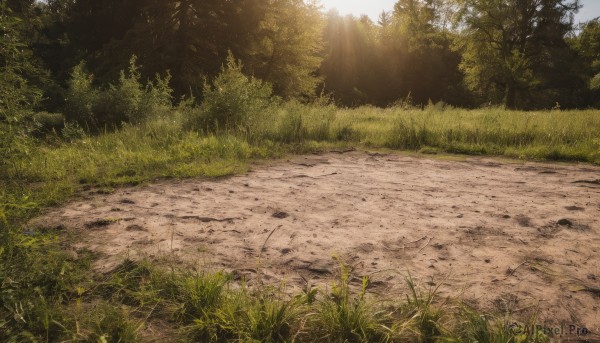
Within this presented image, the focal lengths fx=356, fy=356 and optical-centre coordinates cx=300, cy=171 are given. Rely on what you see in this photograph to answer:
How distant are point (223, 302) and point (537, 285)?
198 cm

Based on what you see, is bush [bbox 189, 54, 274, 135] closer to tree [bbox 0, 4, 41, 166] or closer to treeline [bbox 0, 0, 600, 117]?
treeline [bbox 0, 0, 600, 117]

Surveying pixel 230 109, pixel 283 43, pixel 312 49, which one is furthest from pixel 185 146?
pixel 312 49

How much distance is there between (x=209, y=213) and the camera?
3.59 meters

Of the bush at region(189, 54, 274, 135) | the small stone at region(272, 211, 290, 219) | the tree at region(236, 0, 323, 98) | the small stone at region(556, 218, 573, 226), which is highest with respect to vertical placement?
the tree at region(236, 0, 323, 98)

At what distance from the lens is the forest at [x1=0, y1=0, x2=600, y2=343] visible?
1876 millimetres

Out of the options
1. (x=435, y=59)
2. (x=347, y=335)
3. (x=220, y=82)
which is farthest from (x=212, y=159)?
(x=435, y=59)

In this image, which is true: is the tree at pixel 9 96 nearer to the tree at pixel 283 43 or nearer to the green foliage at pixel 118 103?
A: the green foliage at pixel 118 103

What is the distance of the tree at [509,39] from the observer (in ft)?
92.7

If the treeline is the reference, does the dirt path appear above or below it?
below

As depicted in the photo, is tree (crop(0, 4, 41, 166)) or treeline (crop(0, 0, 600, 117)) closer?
tree (crop(0, 4, 41, 166))

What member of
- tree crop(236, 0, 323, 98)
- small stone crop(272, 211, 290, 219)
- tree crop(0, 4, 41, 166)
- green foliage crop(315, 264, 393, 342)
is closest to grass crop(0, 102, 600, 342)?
green foliage crop(315, 264, 393, 342)

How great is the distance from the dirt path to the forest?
0.10m

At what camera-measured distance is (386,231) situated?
3.16 metres

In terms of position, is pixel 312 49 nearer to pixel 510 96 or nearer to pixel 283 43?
pixel 283 43
